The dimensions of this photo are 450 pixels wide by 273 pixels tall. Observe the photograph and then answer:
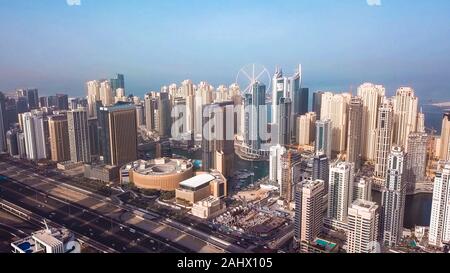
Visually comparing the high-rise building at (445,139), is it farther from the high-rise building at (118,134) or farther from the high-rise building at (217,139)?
the high-rise building at (118,134)

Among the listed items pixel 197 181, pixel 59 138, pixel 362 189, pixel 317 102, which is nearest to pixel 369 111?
pixel 317 102

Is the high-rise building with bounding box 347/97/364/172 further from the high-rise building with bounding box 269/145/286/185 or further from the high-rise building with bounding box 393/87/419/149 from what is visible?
the high-rise building with bounding box 269/145/286/185

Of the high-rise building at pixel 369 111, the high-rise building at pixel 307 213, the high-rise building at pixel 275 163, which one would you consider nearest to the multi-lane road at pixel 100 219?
the high-rise building at pixel 307 213

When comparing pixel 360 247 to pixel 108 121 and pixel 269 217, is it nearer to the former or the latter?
pixel 269 217
